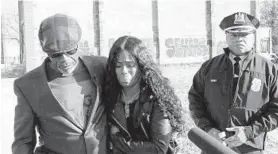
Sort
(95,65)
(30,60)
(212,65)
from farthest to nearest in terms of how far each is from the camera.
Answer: (30,60) < (212,65) < (95,65)

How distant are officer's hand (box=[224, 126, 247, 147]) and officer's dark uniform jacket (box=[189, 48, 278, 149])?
4 centimetres

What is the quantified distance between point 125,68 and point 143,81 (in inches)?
6.0

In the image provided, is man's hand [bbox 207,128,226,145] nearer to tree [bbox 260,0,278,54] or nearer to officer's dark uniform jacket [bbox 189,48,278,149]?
officer's dark uniform jacket [bbox 189,48,278,149]

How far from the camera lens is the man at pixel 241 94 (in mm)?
2783

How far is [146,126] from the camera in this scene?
210cm

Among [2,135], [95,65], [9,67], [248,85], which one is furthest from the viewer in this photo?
[9,67]

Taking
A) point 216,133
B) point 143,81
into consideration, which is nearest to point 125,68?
point 143,81

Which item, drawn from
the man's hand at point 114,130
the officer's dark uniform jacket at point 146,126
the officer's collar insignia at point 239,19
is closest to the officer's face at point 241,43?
the officer's collar insignia at point 239,19

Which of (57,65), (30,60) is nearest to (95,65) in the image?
(57,65)

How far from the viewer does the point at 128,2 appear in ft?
73.2

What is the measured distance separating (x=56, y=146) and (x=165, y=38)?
21834mm

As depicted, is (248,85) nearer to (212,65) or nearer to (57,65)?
(212,65)

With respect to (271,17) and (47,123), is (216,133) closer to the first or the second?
(47,123)

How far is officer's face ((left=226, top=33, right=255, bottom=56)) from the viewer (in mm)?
2890
